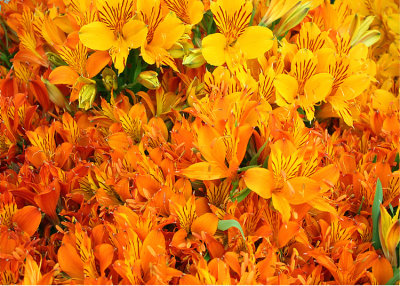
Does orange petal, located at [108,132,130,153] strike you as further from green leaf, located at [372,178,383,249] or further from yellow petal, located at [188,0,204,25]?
green leaf, located at [372,178,383,249]

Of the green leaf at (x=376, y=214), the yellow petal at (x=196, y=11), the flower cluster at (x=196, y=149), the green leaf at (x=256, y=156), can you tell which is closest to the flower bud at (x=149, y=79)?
the flower cluster at (x=196, y=149)

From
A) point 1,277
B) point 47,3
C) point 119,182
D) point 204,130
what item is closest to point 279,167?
point 204,130

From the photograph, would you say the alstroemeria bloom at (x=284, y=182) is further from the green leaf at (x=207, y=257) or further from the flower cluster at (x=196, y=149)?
the green leaf at (x=207, y=257)

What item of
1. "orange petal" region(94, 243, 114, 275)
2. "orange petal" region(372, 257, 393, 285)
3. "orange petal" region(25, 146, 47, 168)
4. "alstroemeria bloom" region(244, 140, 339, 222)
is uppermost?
"alstroemeria bloom" region(244, 140, 339, 222)

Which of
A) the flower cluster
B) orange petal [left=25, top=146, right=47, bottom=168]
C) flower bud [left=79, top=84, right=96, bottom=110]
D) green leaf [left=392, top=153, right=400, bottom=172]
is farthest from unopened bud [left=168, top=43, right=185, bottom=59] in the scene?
green leaf [left=392, top=153, right=400, bottom=172]

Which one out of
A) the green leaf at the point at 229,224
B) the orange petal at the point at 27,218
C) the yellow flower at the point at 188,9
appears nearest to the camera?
the green leaf at the point at 229,224

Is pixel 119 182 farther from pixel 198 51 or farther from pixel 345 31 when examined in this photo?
pixel 345 31
